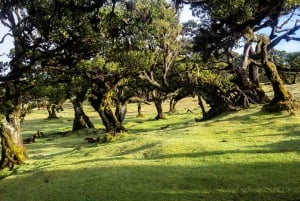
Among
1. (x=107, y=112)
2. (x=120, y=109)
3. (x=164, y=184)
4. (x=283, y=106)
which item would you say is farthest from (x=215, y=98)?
(x=164, y=184)

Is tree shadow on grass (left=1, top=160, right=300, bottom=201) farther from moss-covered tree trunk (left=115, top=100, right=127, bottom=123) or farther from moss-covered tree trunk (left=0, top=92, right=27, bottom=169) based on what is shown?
moss-covered tree trunk (left=115, top=100, right=127, bottom=123)

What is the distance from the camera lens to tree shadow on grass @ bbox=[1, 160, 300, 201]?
44.7ft

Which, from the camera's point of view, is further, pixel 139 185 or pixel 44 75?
pixel 44 75

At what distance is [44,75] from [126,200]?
537 inches

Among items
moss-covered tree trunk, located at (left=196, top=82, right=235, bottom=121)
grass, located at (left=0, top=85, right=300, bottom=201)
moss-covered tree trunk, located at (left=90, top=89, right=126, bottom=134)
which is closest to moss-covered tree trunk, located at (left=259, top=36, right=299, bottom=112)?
grass, located at (left=0, top=85, right=300, bottom=201)

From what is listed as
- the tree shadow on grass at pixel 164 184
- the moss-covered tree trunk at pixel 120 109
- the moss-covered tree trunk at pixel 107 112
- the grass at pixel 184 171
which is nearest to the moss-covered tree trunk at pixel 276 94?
the grass at pixel 184 171

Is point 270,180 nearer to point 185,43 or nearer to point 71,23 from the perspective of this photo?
point 71,23

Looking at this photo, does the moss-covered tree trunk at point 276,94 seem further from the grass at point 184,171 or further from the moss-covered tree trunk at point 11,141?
the moss-covered tree trunk at point 11,141

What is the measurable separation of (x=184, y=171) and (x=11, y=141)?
1250 cm

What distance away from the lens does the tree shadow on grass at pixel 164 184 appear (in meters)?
13.6

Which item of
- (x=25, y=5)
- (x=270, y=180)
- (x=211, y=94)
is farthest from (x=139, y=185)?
(x=211, y=94)

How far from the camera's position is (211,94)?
34125 millimetres

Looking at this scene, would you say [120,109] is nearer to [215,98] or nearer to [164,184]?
[215,98]

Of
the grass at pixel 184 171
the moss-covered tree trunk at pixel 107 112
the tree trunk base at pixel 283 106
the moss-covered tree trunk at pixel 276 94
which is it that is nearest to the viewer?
the grass at pixel 184 171
